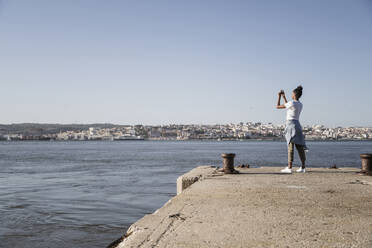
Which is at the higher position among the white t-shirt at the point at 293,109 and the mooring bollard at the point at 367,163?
the white t-shirt at the point at 293,109

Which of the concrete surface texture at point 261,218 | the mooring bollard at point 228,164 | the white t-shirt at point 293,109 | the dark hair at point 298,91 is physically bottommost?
the concrete surface texture at point 261,218

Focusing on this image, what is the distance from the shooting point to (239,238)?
303 centimetres

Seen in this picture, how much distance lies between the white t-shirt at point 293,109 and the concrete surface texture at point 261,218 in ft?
7.09

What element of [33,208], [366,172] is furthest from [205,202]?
[33,208]

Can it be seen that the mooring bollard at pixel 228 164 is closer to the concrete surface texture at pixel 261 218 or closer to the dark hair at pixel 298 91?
the concrete surface texture at pixel 261 218

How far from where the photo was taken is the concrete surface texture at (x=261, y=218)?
118 inches

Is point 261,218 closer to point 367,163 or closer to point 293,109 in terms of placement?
point 293,109

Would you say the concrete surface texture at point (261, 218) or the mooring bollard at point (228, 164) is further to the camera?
the mooring bollard at point (228, 164)

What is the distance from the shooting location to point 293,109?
25.7ft

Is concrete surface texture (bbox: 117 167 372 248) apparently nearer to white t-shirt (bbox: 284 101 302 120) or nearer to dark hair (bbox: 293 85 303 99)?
white t-shirt (bbox: 284 101 302 120)

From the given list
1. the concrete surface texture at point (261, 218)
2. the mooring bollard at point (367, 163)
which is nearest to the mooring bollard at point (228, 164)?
the concrete surface texture at point (261, 218)

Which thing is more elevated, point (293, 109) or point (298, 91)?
point (298, 91)

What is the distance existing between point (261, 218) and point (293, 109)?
179 inches

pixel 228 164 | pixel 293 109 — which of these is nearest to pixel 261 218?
pixel 228 164
